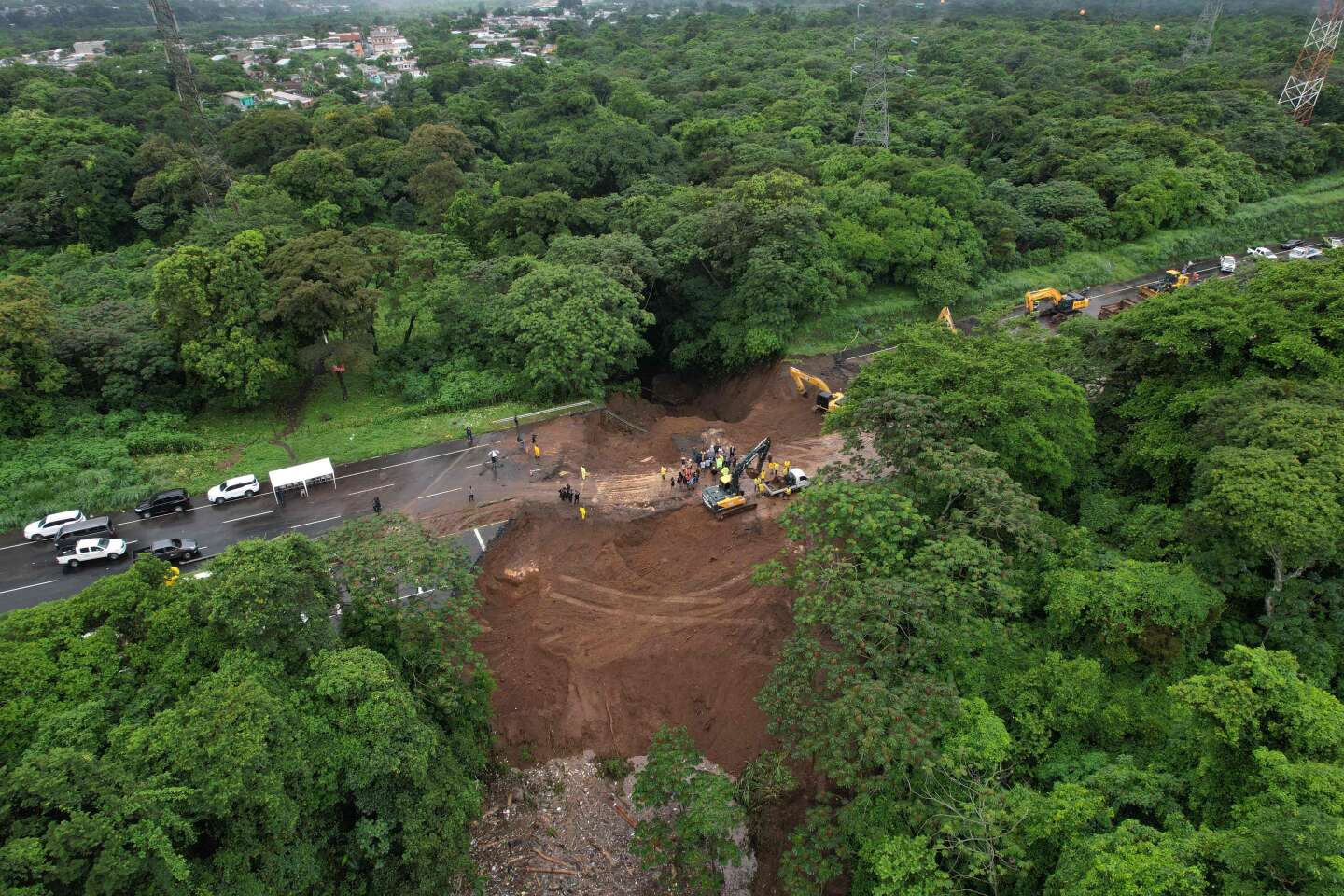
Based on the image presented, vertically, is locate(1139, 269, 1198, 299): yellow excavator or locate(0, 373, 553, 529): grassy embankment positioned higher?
locate(1139, 269, 1198, 299): yellow excavator

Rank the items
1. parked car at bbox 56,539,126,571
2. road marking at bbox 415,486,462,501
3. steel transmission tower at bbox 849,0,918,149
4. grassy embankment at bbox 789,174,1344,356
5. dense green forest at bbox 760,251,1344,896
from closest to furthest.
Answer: dense green forest at bbox 760,251,1344,896 → parked car at bbox 56,539,126,571 → road marking at bbox 415,486,462,501 → grassy embankment at bbox 789,174,1344,356 → steel transmission tower at bbox 849,0,918,149

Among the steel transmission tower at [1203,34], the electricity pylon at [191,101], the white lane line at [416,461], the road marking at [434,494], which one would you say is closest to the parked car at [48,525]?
the white lane line at [416,461]

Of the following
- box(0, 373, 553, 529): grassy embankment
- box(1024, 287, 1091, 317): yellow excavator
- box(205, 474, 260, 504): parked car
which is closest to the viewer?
box(0, 373, 553, 529): grassy embankment

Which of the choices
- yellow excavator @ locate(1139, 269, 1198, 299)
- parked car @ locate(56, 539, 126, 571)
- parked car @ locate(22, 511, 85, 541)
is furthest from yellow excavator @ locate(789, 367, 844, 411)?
parked car @ locate(22, 511, 85, 541)

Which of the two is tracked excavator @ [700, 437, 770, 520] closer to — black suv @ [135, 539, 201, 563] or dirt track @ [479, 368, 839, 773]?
dirt track @ [479, 368, 839, 773]

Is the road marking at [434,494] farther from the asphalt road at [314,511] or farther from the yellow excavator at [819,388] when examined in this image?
the yellow excavator at [819,388]

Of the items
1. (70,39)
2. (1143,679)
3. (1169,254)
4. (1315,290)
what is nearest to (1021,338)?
(1315,290)

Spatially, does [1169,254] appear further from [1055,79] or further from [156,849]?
[156,849]

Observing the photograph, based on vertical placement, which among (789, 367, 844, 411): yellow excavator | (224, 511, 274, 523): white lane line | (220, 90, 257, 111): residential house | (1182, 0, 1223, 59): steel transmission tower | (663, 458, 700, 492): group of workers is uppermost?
(1182, 0, 1223, 59): steel transmission tower

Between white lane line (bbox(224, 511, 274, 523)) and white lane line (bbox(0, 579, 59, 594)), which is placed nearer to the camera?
white lane line (bbox(0, 579, 59, 594))
